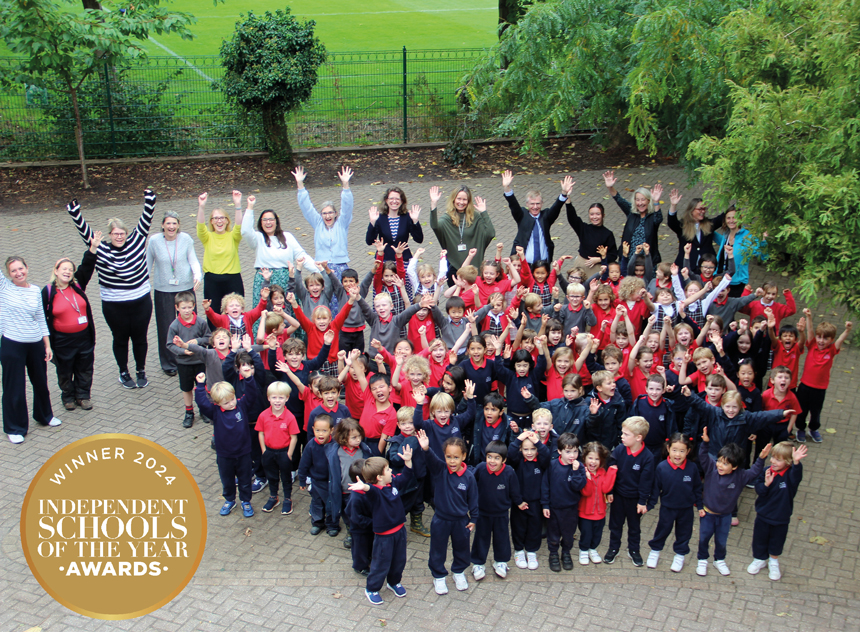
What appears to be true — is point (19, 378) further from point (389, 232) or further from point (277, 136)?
point (277, 136)

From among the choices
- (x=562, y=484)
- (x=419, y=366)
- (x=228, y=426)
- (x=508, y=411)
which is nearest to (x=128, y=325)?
(x=228, y=426)

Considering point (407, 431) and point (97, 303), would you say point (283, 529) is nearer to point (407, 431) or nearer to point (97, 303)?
point (407, 431)

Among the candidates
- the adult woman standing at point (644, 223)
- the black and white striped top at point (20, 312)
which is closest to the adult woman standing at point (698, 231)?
the adult woman standing at point (644, 223)

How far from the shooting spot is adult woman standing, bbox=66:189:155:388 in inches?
355

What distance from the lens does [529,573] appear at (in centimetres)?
675

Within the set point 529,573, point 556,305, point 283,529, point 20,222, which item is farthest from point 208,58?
point 529,573

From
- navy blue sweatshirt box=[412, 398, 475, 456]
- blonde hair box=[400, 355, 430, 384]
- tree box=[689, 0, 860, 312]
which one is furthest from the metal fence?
navy blue sweatshirt box=[412, 398, 475, 456]

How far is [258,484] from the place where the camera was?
25.4ft

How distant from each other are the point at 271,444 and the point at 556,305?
11.5 feet

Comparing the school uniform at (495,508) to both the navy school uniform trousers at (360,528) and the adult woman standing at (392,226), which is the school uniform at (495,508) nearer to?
the navy school uniform trousers at (360,528)

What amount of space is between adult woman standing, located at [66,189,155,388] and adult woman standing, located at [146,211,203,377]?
15 cm

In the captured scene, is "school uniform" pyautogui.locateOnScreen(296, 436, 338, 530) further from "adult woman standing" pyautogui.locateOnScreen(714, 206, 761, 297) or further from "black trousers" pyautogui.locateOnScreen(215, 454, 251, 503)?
"adult woman standing" pyautogui.locateOnScreen(714, 206, 761, 297)

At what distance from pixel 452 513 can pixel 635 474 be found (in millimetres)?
1577

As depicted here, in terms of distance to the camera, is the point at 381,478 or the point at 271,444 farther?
the point at 271,444
